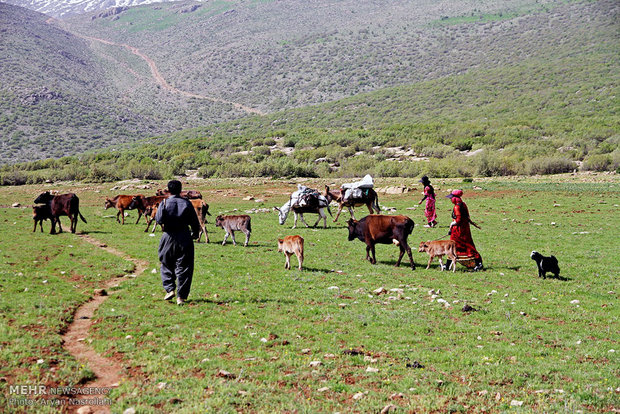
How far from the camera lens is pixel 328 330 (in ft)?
30.4

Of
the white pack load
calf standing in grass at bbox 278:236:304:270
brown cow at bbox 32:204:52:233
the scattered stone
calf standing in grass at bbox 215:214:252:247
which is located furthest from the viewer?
the white pack load

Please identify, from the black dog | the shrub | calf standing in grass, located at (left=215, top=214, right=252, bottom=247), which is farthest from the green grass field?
the shrub

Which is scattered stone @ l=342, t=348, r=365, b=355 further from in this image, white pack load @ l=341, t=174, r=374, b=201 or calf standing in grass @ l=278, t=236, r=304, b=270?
white pack load @ l=341, t=174, r=374, b=201

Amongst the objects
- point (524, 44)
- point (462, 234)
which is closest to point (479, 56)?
point (524, 44)

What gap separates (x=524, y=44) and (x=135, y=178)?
96870mm

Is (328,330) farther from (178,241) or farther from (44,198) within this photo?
(44,198)

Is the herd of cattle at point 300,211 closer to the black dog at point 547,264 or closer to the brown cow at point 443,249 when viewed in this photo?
the brown cow at point 443,249

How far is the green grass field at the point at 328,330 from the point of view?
6570mm

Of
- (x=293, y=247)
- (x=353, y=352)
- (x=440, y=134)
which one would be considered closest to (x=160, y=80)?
(x=440, y=134)

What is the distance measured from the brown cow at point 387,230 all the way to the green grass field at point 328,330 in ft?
2.75

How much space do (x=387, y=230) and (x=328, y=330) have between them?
6385mm

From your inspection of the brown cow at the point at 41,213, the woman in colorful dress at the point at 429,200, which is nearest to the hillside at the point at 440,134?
the woman in colorful dress at the point at 429,200

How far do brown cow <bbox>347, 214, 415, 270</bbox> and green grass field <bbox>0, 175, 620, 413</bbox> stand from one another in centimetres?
84

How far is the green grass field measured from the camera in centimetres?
657
